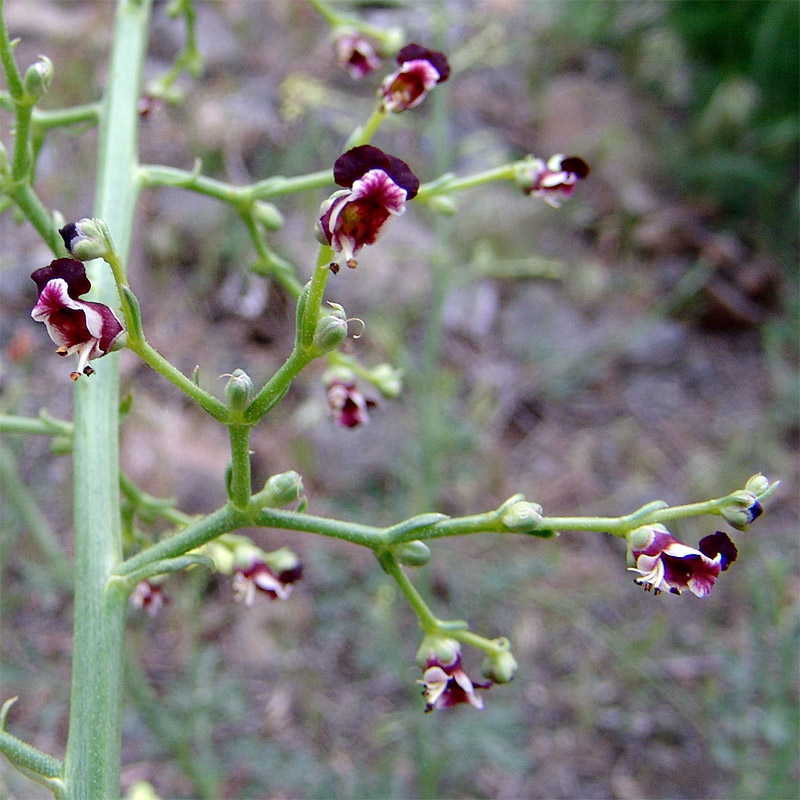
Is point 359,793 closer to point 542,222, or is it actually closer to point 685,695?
point 685,695

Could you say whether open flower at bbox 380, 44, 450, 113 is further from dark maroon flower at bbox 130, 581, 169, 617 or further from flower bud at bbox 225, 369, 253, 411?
dark maroon flower at bbox 130, 581, 169, 617

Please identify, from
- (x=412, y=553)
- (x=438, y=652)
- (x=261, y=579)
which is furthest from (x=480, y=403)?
(x=412, y=553)

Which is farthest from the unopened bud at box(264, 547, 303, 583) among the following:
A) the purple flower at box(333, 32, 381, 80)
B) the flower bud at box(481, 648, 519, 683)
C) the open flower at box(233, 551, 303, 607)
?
the purple flower at box(333, 32, 381, 80)

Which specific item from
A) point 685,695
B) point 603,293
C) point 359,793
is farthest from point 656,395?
point 359,793

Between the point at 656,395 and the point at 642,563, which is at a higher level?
the point at 656,395

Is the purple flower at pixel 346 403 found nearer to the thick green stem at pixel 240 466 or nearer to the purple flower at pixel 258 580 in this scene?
the purple flower at pixel 258 580

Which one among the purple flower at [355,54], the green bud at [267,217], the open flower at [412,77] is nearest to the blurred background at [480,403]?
the green bud at [267,217]
